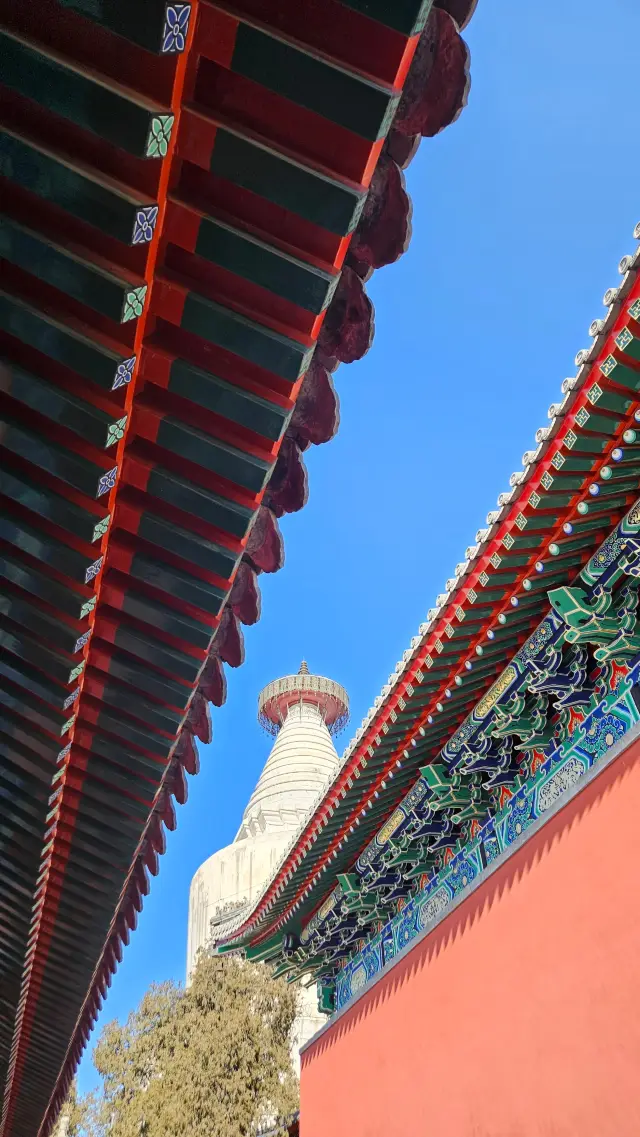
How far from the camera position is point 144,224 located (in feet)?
5.93

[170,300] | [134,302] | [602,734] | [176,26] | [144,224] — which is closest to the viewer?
[176,26]

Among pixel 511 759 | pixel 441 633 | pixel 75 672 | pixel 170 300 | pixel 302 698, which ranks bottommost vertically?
pixel 75 672

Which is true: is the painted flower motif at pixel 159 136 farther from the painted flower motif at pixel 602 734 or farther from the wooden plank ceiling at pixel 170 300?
the painted flower motif at pixel 602 734

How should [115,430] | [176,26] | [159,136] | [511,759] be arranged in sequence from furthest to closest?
[511,759] < [115,430] < [159,136] < [176,26]

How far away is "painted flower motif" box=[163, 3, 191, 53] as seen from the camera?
4.94ft

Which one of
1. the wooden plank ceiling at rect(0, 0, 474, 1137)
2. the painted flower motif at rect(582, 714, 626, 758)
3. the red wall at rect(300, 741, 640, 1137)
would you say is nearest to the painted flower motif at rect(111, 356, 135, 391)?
the wooden plank ceiling at rect(0, 0, 474, 1137)

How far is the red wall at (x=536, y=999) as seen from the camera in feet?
14.1

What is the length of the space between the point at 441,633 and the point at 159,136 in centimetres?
449

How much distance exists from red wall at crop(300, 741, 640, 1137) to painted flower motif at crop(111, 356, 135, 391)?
3.55m

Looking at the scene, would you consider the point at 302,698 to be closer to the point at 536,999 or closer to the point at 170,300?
the point at 536,999

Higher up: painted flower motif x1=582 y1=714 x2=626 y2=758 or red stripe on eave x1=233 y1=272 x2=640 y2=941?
red stripe on eave x1=233 y1=272 x2=640 y2=941

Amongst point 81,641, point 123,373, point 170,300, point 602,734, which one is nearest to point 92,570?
point 81,641

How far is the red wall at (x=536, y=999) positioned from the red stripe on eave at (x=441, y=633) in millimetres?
1398

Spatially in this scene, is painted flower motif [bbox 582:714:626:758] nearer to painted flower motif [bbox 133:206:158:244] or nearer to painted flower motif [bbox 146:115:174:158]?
painted flower motif [bbox 133:206:158:244]
